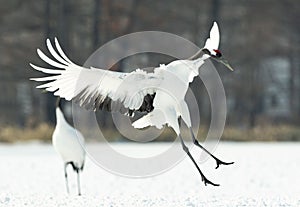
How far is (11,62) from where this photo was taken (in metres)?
32.0

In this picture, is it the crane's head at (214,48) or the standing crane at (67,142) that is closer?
the crane's head at (214,48)

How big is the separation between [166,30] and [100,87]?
26075 mm

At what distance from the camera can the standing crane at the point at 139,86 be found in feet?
23.8

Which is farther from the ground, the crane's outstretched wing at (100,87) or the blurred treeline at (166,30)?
the blurred treeline at (166,30)

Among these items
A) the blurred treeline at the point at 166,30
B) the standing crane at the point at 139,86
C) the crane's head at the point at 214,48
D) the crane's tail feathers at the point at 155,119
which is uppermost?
the blurred treeline at the point at 166,30

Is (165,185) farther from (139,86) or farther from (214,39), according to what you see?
(214,39)

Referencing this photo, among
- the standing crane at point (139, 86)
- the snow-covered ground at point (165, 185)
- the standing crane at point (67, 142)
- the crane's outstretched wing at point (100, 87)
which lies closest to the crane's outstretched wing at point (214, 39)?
the standing crane at point (139, 86)

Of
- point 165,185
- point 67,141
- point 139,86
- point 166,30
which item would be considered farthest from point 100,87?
point 166,30

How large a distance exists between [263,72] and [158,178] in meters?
26.9

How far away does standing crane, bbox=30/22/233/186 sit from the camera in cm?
726

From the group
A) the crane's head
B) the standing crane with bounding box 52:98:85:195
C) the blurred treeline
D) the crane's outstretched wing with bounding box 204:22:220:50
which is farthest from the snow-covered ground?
the blurred treeline

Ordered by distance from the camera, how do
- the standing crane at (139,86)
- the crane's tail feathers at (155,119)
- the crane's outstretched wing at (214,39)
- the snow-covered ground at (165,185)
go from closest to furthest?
1. the standing crane at (139,86)
2. the crane's outstretched wing at (214,39)
3. the crane's tail feathers at (155,119)
4. the snow-covered ground at (165,185)

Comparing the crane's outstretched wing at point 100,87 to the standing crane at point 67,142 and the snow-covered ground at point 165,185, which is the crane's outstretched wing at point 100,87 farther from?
A: the standing crane at point 67,142

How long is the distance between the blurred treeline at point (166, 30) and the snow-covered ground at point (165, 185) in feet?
43.8
